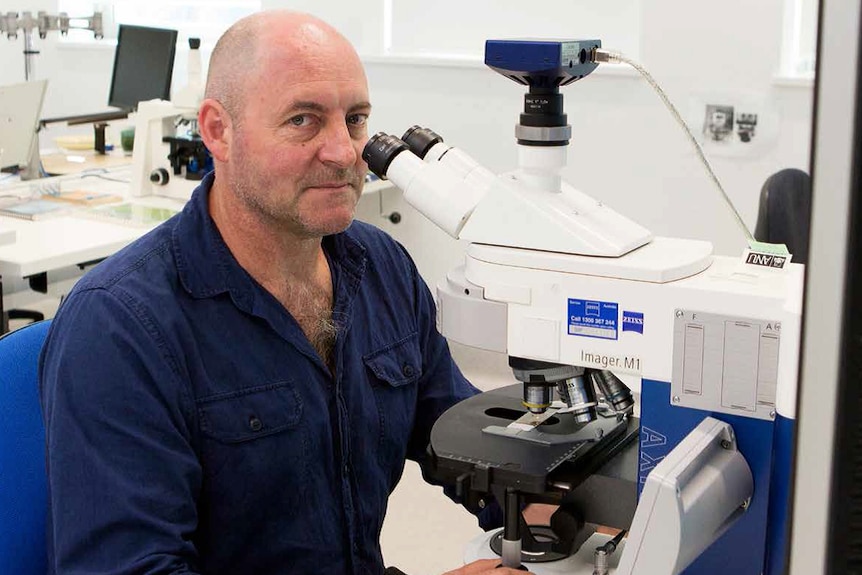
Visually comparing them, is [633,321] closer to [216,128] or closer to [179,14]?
[216,128]

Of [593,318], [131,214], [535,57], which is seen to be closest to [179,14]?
[131,214]

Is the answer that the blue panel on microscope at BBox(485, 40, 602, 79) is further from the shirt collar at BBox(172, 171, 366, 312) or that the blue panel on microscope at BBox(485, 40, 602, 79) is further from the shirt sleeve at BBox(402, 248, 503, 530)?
the shirt sleeve at BBox(402, 248, 503, 530)

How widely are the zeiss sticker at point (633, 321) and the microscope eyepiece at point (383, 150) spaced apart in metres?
0.34

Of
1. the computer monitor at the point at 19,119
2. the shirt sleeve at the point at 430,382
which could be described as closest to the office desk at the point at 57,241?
the computer monitor at the point at 19,119

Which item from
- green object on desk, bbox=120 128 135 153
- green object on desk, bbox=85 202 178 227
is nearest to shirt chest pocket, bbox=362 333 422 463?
green object on desk, bbox=85 202 178 227

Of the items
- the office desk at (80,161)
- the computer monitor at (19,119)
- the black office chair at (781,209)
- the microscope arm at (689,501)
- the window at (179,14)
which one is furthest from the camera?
the window at (179,14)

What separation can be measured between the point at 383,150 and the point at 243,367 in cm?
33

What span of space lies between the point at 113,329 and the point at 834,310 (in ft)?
3.20

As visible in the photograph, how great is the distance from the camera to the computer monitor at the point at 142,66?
4.65m

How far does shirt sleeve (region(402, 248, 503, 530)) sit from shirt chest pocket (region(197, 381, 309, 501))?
289mm

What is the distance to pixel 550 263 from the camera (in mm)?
1114

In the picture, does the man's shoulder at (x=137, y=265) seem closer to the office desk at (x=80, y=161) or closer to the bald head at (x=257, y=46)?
the bald head at (x=257, y=46)

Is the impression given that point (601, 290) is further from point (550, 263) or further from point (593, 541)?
point (593, 541)

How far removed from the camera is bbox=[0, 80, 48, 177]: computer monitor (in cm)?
385
